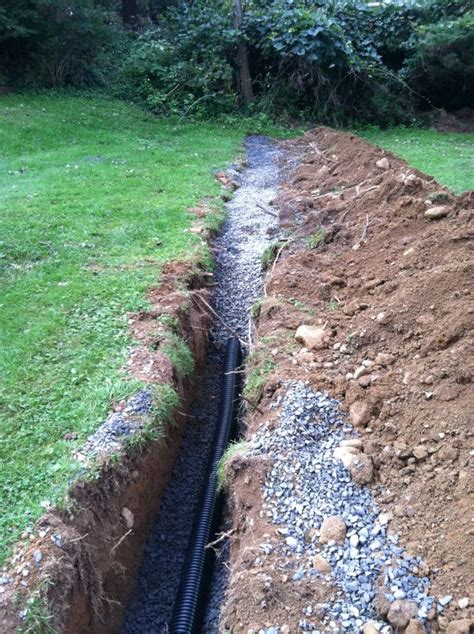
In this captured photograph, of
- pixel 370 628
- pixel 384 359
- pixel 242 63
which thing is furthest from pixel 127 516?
pixel 242 63

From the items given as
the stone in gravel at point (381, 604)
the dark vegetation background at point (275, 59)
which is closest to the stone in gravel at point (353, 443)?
the stone in gravel at point (381, 604)

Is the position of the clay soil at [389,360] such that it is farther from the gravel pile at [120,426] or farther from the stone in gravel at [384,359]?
the gravel pile at [120,426]

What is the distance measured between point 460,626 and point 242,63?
1630 centimetres

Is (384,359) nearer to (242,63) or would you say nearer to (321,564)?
(321,564)

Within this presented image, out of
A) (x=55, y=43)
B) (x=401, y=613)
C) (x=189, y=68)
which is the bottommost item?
(x=401, y=613)

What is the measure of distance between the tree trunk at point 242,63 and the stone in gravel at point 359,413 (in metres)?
14.1

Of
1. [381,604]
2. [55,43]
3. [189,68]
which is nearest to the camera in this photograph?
[381,604]

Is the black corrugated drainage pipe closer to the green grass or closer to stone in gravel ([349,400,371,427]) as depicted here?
stone in gravel ([349,400,371,427])

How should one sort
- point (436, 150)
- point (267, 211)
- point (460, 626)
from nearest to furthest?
1. point (460, 626)
2. point (267, 211)
3. point (436, 150)

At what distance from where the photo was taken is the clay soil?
318 cm

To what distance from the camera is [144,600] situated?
13.8ft

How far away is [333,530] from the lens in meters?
3.43

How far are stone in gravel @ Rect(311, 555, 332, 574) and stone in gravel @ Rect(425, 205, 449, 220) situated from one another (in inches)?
151

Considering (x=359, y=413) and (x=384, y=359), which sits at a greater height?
(x=384, y=359)
